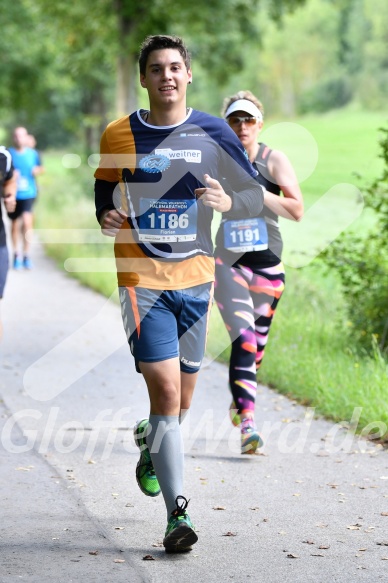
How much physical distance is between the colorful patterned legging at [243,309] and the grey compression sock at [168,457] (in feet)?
6.96

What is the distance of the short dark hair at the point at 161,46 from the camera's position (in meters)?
5.21

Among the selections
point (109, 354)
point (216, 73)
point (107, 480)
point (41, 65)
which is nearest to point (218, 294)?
point (107, 480)

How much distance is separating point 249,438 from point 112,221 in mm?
2286

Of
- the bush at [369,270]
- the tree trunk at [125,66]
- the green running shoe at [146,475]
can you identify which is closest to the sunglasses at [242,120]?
the green running shoe at [146,475]

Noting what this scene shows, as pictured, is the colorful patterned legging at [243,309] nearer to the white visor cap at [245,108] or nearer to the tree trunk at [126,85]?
the white visor cap at [245,108]

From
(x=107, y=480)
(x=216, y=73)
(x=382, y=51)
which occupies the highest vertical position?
(x=382, y=51)

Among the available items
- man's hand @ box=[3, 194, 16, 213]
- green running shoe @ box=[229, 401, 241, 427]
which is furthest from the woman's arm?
man's hand @ box=[3, 194, 16, 213]

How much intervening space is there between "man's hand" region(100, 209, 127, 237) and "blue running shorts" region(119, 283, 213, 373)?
0.88 feet

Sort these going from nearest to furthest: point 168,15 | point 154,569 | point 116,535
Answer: point 154,569
point 116,535
point 168,15

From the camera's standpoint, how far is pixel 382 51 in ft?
298

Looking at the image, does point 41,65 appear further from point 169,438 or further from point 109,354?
point 169,438

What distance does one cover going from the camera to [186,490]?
6.15m

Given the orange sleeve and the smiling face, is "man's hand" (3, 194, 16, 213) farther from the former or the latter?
the smiling face

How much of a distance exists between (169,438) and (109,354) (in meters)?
5.71
